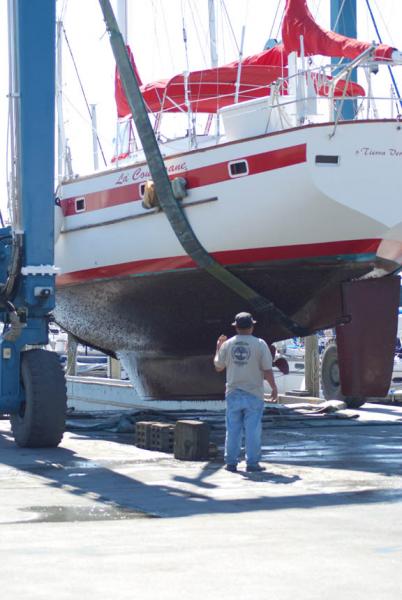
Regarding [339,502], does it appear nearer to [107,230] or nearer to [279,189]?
[279,189]

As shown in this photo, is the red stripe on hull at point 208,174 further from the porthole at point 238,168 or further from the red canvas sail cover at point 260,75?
the red canvas sail cover at point 260,75

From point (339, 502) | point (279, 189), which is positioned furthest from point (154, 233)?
point (339, 502)

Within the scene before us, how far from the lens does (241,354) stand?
376 inches

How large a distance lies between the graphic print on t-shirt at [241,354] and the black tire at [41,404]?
2211 mm

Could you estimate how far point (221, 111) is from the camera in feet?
49.3

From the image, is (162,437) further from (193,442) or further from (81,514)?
(81,514)

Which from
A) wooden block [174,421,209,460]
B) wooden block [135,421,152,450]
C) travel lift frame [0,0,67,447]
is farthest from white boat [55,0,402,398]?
wooden block [174,421,209,460]

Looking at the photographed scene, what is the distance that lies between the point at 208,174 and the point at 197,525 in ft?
28.5

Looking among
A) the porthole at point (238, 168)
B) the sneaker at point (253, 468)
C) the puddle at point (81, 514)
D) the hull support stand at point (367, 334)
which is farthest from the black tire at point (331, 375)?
the puddle at point (81, 514)

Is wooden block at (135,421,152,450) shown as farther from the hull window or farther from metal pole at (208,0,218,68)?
metal pole at (208,0,218,68)

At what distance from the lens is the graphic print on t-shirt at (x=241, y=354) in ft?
31.3

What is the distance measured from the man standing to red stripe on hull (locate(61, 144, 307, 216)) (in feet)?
15.0

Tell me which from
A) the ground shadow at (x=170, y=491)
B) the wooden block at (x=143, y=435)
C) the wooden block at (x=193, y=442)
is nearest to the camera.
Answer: the ground shadow at (x=170, y=491)

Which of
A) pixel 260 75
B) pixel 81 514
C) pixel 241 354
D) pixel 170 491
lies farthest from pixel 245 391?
pixel 260 75
